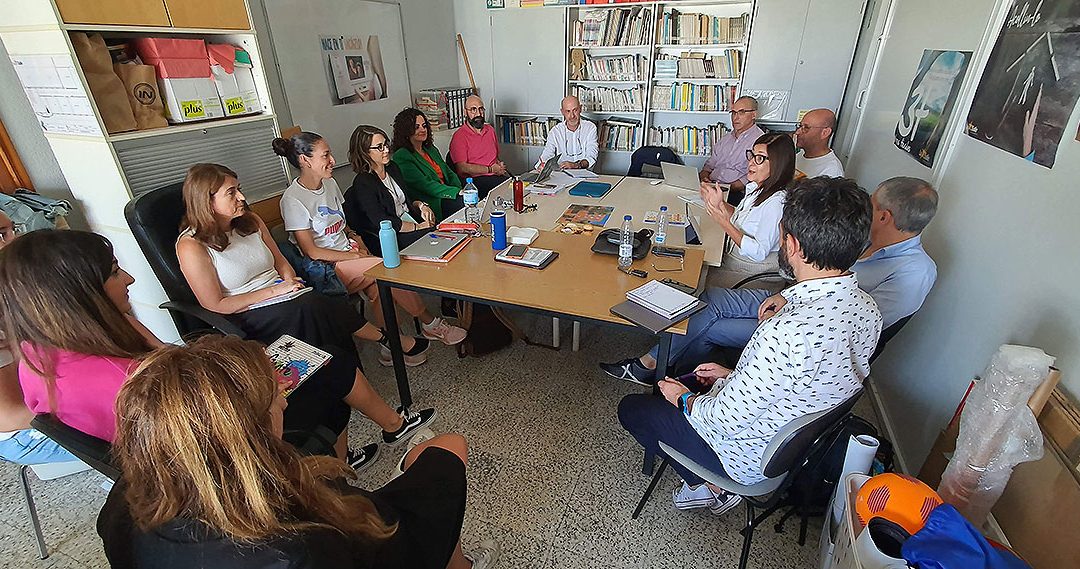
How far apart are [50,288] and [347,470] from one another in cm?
89

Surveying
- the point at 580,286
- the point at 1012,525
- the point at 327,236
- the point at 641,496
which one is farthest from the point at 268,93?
the point at 1012,525

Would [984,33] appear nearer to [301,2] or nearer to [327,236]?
[327,236]

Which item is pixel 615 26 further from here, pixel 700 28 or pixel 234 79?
pixel 234 79

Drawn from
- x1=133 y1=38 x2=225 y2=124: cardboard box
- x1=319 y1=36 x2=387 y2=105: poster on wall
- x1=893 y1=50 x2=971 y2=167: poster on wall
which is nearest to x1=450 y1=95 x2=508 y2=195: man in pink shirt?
x1=319 y1=36 x2=387 y2=105: poster on wall

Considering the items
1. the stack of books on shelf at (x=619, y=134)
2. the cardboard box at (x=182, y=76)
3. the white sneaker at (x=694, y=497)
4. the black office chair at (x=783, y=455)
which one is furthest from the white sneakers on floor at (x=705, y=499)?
the stack of books on shelf at (x=619, y=134)

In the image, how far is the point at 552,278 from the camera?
6.28 ft

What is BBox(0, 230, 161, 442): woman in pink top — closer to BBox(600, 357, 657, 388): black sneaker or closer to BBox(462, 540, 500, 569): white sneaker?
BBox(462, 540, 500, 569): white sneaker

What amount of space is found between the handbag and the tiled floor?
0.77 metres

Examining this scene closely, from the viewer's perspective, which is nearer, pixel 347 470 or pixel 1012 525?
pixel 347 470

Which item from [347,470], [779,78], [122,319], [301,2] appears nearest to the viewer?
[347,470]

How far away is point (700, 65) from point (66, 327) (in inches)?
185

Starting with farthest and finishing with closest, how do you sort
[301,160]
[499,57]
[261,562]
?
[499,57], [301,160], [261,562]

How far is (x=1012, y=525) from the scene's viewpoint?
4.09 feet

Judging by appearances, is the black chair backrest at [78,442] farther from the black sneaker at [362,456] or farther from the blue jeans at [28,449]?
the black sneaker at [362,456]
